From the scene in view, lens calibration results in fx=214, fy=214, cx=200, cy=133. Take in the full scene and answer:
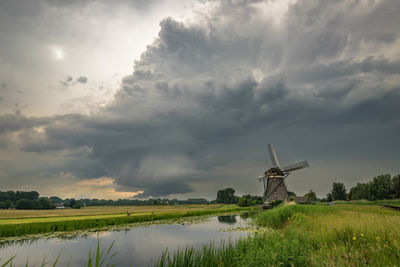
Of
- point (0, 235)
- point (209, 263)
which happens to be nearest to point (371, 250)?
point (209, 263)

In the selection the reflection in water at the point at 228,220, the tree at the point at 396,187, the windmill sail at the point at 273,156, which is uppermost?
the windmill sail at the point at 273,156

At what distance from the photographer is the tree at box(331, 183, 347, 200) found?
112 meters

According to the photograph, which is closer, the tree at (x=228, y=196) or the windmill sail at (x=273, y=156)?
the windmill sail at (x=273, y=156)

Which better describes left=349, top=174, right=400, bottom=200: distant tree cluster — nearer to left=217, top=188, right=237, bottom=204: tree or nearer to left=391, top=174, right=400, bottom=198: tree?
left=391, top=174, right=400, bottom=198: tree

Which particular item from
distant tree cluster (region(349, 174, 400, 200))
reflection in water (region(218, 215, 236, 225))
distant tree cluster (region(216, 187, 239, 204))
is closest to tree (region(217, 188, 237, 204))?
distant tree cluster (region(216, 187, 239, 204))

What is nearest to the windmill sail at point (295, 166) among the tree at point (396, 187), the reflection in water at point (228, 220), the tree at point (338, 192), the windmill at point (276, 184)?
the windmill at point (276, 184)

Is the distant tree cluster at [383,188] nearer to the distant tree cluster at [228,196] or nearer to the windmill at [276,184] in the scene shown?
the windmill at [276,184]

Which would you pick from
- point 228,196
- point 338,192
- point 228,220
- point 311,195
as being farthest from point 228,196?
point 228,220

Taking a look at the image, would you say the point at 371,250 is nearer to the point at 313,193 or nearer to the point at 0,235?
the point at 0,235

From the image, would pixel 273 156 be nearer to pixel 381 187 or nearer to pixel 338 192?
pixel 381 187

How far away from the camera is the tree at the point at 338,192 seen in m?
112

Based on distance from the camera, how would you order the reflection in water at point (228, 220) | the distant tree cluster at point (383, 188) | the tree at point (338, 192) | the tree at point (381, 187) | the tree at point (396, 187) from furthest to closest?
the tree at point (338, 192) < the tree at point (381, 187) < the distant tree cluster at point (383, 188) < the tree at point (396, 187) < the reflection in water at point (228, 220)

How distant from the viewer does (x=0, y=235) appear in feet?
60.2

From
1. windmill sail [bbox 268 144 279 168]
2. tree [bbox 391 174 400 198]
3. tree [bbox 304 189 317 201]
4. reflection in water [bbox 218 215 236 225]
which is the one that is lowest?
tree [bbox 304 189 317 201]
